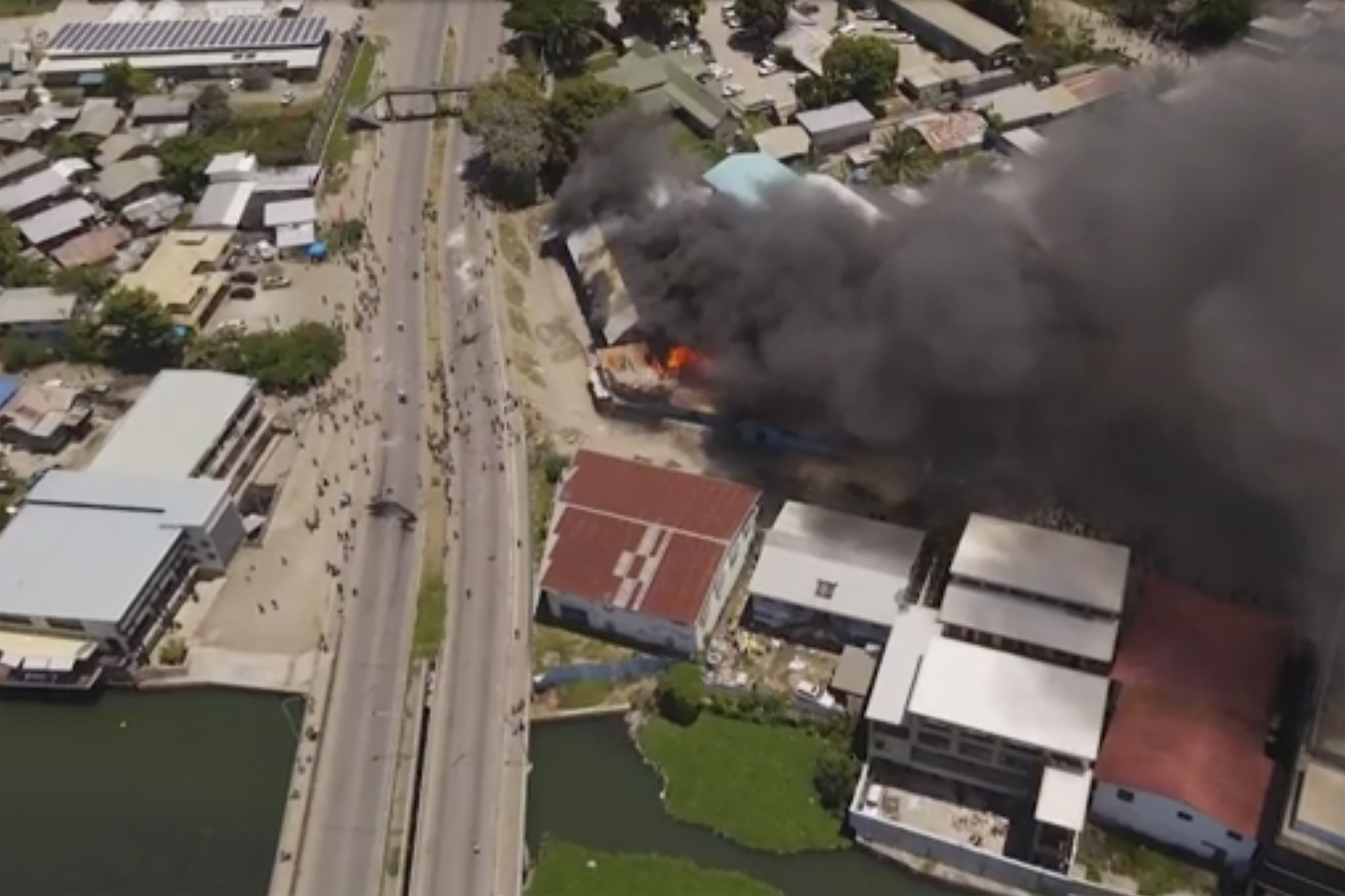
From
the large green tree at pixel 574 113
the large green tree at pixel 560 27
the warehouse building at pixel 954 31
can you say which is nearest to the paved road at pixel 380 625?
the large green tree at pixel 574 113

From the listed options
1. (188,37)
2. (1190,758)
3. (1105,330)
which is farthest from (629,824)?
(188,37)

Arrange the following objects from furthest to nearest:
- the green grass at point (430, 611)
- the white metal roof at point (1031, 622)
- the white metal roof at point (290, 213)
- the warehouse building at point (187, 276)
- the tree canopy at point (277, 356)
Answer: the white metal roof at point (290, 213) → the warehouse building at point (187, 276) → the tree canopy at point (277, 356) → the green grass at point (430, 611) → the white metal roof at point (1031, 622)

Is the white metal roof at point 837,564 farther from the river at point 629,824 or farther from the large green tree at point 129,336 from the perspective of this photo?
the large green tree at point 129,336

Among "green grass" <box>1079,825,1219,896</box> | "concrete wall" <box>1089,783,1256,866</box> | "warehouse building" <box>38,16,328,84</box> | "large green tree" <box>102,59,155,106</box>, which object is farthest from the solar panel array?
"green grass" <box>1079,825,1219,896</box>

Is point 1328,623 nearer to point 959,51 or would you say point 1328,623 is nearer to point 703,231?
point 703,231

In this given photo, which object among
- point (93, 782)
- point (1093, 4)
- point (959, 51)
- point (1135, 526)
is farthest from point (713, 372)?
point (1093, 4)

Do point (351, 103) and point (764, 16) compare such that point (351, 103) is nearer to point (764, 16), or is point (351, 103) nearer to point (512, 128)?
point (512, 128)
